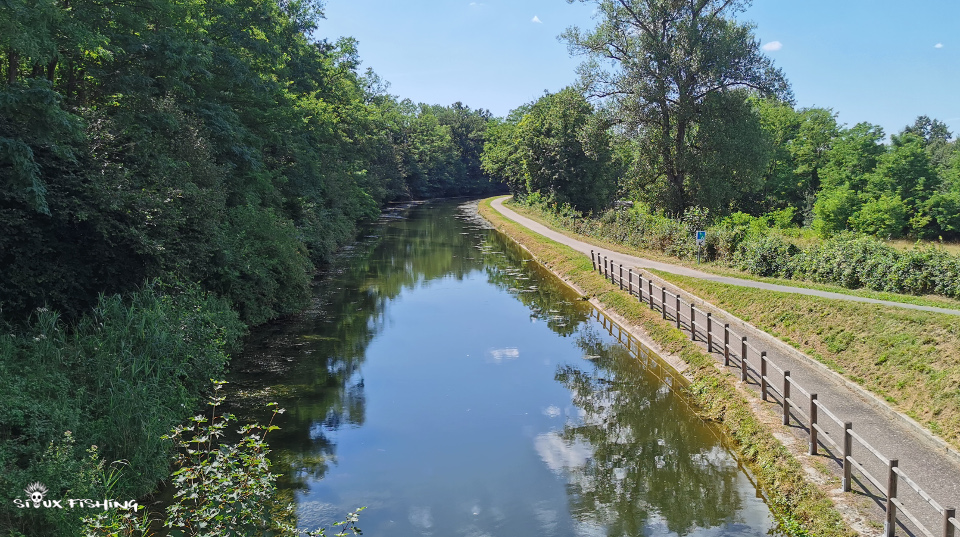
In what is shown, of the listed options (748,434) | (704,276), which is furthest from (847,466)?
(704,276)

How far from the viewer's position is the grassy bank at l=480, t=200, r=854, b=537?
27.6 feet

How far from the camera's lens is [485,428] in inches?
494

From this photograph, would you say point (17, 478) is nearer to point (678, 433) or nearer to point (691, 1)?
point (678, 433)

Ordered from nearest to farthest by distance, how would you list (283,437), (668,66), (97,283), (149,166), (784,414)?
(784,414)
(283,437)
(97,283)
(149,166)
(668,66)

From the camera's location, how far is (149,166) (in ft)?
49.1

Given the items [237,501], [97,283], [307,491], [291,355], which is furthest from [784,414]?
[97,283]

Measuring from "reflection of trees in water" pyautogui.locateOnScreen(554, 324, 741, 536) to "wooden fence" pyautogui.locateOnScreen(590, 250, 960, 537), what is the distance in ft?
4.86

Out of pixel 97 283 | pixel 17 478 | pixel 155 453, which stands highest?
pixel 97 283

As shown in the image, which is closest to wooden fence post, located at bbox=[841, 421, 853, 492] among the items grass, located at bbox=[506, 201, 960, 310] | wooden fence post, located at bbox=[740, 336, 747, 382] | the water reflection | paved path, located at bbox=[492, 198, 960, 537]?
paved path, located at bbox=[492, 198, 960, 537]

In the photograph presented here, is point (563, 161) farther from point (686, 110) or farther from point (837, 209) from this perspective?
point (837, 209)

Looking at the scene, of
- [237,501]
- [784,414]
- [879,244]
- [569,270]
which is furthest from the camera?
[569,270]

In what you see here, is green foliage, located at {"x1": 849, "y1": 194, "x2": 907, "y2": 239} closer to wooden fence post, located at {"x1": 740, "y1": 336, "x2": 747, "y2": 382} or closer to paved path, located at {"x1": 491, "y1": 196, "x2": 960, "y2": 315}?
paved path, located at {"x1": 491, "y1": 196, "x2": 960, "y2": 315}

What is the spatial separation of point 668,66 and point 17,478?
31.1 meters

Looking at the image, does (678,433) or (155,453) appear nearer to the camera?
(155,453)
